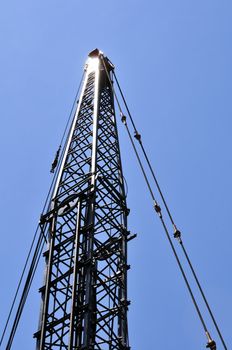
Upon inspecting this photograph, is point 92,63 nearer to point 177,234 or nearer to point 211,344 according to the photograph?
point 177,234

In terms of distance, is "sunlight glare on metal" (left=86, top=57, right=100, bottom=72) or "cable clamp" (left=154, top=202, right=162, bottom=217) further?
"sunlight glare on metal" (left=86, top=57, right=100, bottom=72)

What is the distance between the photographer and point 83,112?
2781 cm

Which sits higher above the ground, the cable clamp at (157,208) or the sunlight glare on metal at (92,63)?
the sunlight glare on metal at (92,63)

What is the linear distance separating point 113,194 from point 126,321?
5662mm

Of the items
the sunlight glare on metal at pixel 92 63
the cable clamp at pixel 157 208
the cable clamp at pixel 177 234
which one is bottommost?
the cable clamp at pixel 177 234

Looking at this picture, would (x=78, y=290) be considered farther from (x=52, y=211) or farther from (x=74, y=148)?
(x=74, y=148)

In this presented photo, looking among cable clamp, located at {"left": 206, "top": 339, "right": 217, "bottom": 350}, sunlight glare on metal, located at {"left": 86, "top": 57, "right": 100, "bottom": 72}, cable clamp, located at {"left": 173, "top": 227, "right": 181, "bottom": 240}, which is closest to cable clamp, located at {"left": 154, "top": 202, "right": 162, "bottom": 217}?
cable clamp, located at {"left": 173, "top": 227, "right": 181, "bottom": 240}

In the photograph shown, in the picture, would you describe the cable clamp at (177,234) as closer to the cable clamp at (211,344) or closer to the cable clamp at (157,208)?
the cable clamp at (157,208)

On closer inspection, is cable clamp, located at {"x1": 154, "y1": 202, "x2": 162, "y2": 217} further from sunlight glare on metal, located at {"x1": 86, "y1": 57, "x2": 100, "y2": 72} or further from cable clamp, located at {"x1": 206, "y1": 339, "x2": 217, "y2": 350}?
sunlight glare on metal, located at {"x1": 86, "y1": 57, "x2": 100, "y2": 72}

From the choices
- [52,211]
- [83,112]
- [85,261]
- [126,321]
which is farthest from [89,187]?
[83,112]

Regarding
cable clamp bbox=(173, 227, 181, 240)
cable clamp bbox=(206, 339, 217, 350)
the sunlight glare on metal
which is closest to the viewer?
cable clamp bbox=(206, 339, 217, 350)

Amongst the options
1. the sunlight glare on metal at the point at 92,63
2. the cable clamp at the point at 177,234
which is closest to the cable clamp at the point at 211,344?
the cable clamp at the point at 177,234

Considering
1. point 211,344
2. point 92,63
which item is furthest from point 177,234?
point 92,63

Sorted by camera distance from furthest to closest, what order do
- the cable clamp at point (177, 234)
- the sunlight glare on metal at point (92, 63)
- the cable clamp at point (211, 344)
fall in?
the sunlight glare on metal at point (92, 63) < the cable clamp at point (177, 234) < the cable clamp at point (211, 344)
